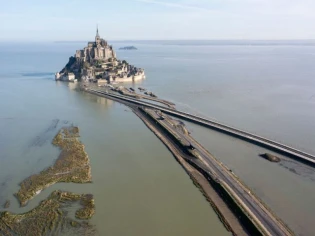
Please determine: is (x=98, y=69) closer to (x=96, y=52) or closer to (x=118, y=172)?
(x=96, y=52)

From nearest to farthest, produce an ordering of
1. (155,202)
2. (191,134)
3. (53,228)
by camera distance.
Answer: (53,228) < (155,202) < (191,134)

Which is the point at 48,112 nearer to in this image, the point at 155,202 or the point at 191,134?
the point at 191,134

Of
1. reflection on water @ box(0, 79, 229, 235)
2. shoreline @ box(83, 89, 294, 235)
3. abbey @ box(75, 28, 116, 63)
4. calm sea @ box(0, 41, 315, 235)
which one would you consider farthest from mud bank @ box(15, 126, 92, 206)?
abbey @ box(75, 28, 116, 63)

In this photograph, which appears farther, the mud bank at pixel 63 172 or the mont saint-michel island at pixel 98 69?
the mont saint-michel island at pixel 98 69

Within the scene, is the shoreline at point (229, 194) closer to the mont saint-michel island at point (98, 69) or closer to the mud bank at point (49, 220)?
the mud bank at point (49, 220)

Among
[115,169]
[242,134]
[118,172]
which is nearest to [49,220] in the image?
[118,172]

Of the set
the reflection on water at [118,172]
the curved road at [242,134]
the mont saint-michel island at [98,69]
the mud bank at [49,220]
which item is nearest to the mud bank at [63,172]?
the reflection on water at [118,172]

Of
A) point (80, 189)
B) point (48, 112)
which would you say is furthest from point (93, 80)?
point (80, 189)
